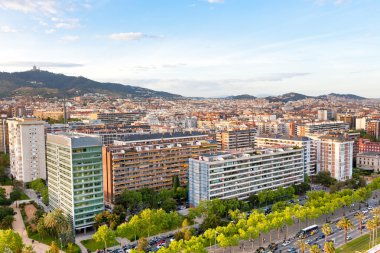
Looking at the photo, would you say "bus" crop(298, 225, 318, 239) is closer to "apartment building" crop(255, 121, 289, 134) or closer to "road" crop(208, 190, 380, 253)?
"road" crop(208, 190, 380, 253)

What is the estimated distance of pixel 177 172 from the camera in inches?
2995

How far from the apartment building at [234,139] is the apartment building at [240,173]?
35041mm

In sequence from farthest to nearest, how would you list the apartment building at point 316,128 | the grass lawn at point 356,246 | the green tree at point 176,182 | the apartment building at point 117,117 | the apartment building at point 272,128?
the apartment building at point 117,117 → the apartment building at point 272,128 → the apartment building at point 316,128 → the green tree at point 176,182 → the grass lawn at point 356,246

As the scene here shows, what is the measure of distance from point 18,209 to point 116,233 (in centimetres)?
2999

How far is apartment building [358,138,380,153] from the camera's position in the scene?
105756 millimetres

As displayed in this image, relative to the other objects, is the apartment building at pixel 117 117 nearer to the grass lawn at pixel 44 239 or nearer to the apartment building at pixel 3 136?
the apartment building at pixel 3 136

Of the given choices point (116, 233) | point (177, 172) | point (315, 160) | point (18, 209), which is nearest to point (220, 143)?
point (315, 160)

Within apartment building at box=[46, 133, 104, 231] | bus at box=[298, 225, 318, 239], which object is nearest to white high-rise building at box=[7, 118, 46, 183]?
apartment building at box=[46, 133, 104, 231]

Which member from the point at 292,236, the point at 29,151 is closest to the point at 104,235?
the point at 292,236

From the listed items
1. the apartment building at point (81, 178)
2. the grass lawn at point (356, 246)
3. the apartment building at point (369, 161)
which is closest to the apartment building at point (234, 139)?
the apartment building at point (369, 161)

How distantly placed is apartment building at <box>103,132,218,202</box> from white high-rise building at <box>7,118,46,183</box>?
64.9 feet

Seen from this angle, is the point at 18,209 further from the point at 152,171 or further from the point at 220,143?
the point at 220,143

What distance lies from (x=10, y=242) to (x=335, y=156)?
6759cm

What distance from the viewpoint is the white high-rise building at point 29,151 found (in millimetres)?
85562
